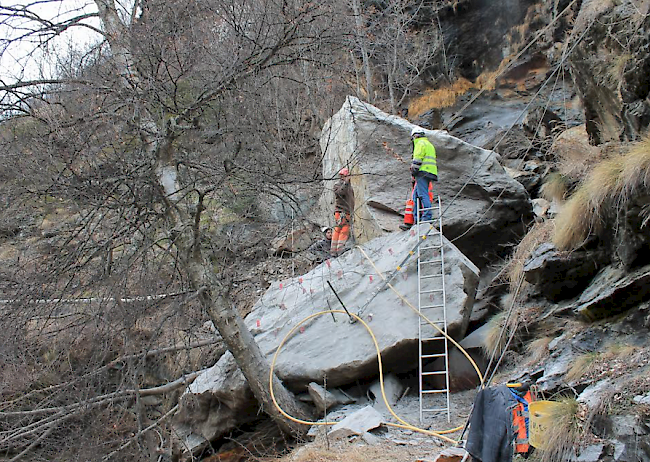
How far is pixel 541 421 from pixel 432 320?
2858 mm

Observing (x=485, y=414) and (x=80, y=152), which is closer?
(x=485, y=414)

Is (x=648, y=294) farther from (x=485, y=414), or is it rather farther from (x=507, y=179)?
(x=507, y=179)

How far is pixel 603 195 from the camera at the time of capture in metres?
6.04

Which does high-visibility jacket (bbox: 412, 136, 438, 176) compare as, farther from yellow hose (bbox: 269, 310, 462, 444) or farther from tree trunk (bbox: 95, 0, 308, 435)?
Answer: tree trunk (bbox: 95, 0, 308, 435)

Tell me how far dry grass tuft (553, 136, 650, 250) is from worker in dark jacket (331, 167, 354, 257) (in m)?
3.46

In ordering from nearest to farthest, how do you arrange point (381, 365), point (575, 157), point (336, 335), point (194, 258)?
point (194, 258), point (381, 365), point (336, 335), point (575, 157)

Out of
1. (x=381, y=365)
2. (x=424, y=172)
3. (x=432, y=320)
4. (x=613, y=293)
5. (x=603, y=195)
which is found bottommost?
(x=381, y=365)

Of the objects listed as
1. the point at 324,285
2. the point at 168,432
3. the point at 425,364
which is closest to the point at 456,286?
the point at 425,364

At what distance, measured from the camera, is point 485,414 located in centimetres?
403

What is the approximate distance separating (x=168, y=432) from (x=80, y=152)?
511 centimetres

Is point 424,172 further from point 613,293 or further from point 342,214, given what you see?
point 613,293

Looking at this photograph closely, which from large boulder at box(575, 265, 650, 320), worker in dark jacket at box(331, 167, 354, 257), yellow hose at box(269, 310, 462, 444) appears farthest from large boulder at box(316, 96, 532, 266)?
large boulder at box(575, 265, 650, 320)

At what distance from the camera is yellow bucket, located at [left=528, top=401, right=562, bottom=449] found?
14.7 feet

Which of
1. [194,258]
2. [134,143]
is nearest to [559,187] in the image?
[194,258]
